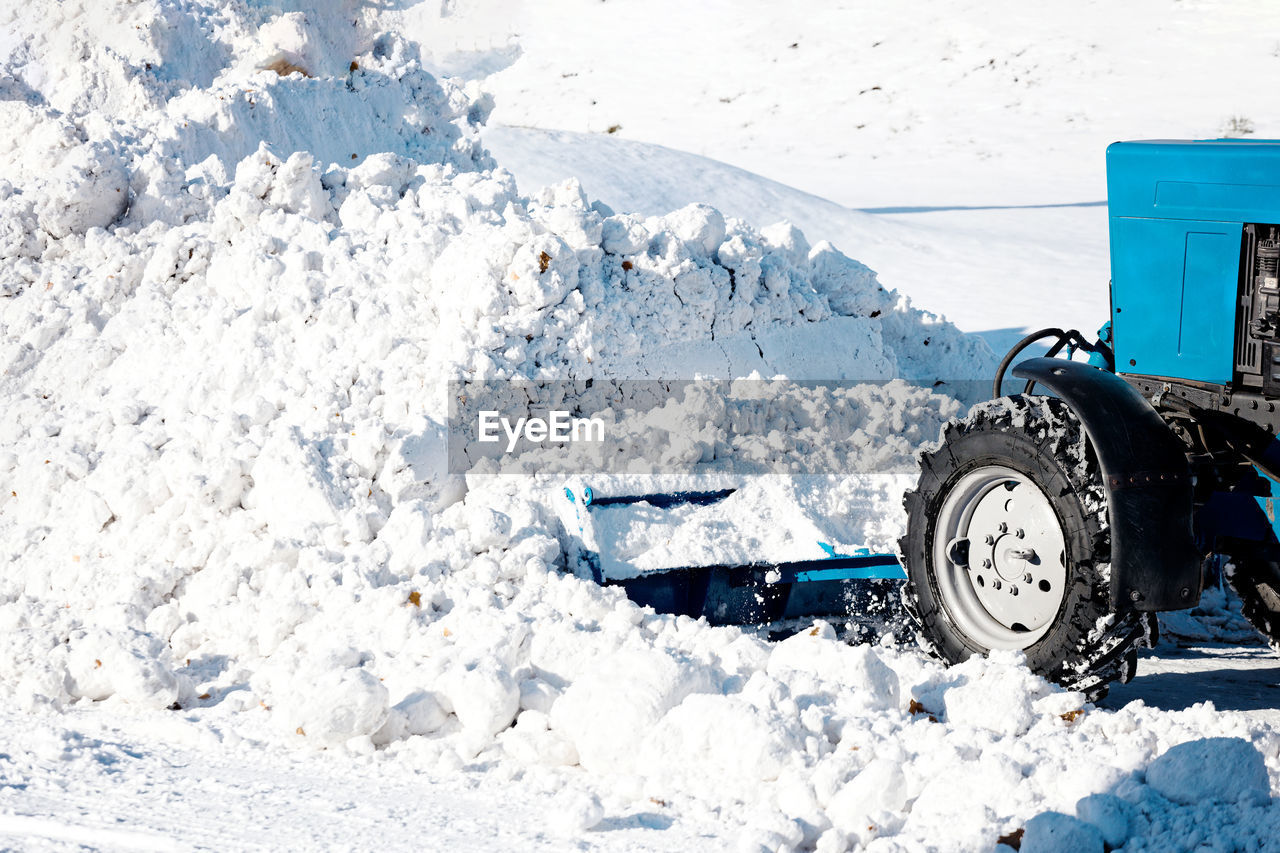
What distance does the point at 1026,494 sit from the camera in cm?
376

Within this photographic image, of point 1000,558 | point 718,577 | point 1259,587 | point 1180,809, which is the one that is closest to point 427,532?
point 718,577

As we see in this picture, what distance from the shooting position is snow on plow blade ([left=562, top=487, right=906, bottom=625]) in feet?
14.5

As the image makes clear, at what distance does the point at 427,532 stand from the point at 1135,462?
7.52 feet

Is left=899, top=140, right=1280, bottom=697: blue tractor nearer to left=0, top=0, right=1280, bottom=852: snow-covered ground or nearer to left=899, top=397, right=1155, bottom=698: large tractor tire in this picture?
left=899, top=397, right=1155, bottom=698: large tractor tire

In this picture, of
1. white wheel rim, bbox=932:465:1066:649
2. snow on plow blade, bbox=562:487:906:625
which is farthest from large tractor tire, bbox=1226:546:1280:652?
snow on plow blade, bbox=562:487:906:625

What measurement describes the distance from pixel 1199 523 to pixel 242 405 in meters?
Answer: 3.61

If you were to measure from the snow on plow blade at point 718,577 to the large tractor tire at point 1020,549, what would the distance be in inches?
16.8

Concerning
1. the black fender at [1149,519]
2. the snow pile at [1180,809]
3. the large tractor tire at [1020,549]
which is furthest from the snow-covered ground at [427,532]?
the black fender at [1149,519]

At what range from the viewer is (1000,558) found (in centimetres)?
383

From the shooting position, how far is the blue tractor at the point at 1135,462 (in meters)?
3.44

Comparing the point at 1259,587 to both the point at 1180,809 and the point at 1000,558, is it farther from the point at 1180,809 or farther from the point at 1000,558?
the point at 1180,809

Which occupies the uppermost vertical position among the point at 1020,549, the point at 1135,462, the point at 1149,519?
the point at 1135,462

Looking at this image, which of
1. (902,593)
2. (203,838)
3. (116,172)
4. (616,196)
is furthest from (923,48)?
(203,838)

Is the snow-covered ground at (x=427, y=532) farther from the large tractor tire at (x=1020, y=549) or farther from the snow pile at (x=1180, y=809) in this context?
the large tractor tire at (x=1020, y=549)
